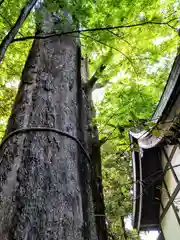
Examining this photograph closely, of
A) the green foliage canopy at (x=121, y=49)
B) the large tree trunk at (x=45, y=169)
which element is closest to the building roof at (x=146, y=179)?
the green foliage canopy at (x=121, y=49)

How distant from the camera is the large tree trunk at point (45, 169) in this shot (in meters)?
1.00

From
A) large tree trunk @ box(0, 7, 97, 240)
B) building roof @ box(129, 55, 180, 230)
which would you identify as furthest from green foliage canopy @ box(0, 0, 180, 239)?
large tree trunk @ box(0, 7, 97, 240)

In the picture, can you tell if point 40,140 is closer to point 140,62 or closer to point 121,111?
point 140,62

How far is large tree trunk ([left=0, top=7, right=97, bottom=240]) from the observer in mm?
999

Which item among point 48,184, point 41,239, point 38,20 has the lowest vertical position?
point 41,239

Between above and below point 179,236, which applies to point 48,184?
below

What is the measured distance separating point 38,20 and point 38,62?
69 centimetres

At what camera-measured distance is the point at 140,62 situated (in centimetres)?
337

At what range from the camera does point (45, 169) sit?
3.90ft

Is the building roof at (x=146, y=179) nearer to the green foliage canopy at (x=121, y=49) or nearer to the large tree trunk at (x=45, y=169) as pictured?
the green foliage canopy at (x=121, y=49)

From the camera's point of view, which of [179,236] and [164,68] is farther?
[164,68]

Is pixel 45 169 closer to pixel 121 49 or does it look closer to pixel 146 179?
pixel 121 49

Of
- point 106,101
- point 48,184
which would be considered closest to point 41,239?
point 48,184

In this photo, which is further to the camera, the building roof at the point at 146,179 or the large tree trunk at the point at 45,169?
the building roof at the point at 146,179
